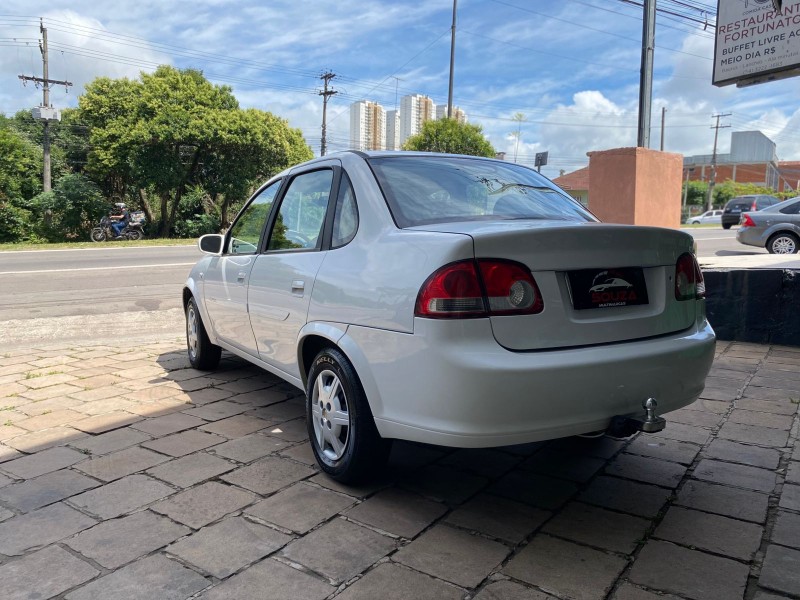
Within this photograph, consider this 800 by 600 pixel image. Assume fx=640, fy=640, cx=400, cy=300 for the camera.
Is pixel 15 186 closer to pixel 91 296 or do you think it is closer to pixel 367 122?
pixel 91 296

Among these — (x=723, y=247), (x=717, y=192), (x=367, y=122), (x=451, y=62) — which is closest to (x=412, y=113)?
(x=367, y=122)

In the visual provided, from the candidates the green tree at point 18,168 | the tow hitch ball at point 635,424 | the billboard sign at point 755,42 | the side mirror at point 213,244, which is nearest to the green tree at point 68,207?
the green tree at point 18,168

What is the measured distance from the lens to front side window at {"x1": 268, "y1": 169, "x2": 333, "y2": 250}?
360cm

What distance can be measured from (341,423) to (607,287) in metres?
1.39

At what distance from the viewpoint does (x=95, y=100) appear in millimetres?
26672

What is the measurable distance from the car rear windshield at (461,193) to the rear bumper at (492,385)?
0.69 metres

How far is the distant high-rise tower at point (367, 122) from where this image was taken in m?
52.0

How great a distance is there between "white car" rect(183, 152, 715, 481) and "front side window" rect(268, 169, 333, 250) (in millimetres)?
16

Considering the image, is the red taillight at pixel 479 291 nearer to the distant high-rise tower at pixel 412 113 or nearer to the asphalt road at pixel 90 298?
the asphalt road at pixel 90 298

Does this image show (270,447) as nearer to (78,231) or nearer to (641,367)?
(641,367)

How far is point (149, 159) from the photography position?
26297mm

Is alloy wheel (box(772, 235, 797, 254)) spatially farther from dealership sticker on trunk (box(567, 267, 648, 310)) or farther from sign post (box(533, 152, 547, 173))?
dealership sticker on trunk (box(567, 267, 648, 310))

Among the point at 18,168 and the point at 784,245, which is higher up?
the point at 18,168

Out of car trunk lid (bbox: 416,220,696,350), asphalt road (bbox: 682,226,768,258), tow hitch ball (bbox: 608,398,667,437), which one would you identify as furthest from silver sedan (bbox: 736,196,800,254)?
tow hitch ball (bbox: 608,398,667,437)
